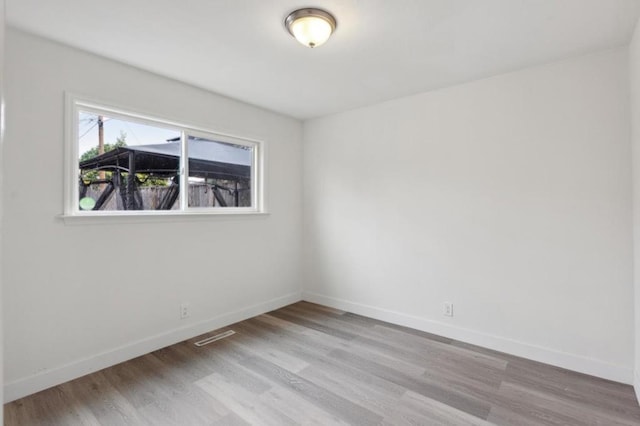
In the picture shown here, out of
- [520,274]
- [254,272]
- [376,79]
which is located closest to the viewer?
[520,274]

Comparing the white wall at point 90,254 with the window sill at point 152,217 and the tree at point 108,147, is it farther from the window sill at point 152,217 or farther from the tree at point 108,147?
the tree at point 108,147

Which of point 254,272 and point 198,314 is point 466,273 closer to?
point 254,272

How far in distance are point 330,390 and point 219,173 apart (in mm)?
2349

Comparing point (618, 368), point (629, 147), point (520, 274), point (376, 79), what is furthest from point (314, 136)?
point (618, 368)

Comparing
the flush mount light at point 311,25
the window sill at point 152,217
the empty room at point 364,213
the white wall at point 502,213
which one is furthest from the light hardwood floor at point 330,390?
the flush mount light at point 311,25


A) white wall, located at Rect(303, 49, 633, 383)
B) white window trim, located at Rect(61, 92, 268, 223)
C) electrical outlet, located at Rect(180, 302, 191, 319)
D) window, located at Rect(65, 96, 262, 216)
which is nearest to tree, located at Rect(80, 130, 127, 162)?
window, located at Rect(65, 96, 262, 216)

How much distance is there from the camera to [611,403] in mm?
2117

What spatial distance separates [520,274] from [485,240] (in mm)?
378

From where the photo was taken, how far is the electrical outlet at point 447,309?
3107mm

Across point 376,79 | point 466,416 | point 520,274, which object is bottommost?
point 466,416

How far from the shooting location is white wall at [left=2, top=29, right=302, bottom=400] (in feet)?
7.12

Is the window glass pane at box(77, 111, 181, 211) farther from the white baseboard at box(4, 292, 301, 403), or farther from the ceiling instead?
the white baseboard at box(4, 292, 301, 403)

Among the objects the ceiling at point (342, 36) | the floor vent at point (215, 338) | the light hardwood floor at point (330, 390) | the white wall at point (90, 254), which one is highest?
the ceiling at point (342, 36)

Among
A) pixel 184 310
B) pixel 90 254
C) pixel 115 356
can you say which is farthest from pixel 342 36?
pixel 115 356
